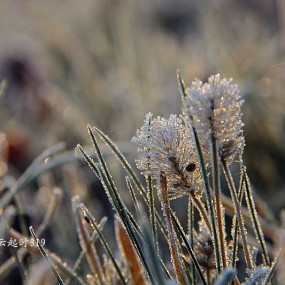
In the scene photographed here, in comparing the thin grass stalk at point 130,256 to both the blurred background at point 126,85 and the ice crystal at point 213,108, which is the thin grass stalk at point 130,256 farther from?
the blurred background at point 126,85

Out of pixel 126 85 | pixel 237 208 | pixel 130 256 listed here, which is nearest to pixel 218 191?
pixel 237 208

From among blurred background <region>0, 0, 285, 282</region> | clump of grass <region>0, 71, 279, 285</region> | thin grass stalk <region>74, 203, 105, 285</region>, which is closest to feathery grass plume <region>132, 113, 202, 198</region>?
clump of grass <region>0, 71, 279, 285</region>

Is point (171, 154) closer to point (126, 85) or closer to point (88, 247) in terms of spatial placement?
point (88, 247)

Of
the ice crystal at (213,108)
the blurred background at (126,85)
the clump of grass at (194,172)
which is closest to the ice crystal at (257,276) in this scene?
the clump of grass at (194,172)

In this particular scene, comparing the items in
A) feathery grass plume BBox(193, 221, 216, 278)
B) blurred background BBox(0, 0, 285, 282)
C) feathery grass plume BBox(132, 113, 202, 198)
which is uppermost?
blurred background BBox(0, 0, 285, 282)

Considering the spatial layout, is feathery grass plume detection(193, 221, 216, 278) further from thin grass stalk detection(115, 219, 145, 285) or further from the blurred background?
the blurred background

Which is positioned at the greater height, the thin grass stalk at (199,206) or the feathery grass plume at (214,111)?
the feathery grass plume at (214,111)

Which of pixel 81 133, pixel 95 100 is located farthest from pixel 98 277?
pixel 95 100
